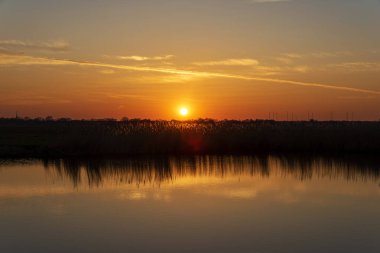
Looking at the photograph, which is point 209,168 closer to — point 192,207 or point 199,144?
point 199,144

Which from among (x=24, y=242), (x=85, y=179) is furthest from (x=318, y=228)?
(x=85, y=179)

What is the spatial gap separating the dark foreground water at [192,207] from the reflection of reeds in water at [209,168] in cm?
4

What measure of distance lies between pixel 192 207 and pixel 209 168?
21.2 feet

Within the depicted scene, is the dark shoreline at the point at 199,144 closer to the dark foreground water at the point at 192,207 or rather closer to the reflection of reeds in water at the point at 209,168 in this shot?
the reflection of reeds in water at the point at 209,168

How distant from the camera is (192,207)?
11445 millimetres

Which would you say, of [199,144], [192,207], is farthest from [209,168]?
[192,207]

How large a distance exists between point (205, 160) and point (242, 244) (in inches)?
463

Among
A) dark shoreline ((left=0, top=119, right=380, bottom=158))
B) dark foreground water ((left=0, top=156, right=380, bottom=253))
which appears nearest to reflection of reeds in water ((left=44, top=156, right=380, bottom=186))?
dark foreground water ((left=0, top=156, right=380, bottom=253))

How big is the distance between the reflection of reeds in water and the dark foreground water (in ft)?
0.13

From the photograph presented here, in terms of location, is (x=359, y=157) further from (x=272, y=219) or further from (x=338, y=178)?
(x=272, y=219)

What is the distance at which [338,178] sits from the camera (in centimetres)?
1554

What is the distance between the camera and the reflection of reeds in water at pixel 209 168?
626 inches

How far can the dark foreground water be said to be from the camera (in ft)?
28.6

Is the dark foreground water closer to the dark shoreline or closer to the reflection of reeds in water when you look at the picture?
the reflection of reeds in water
